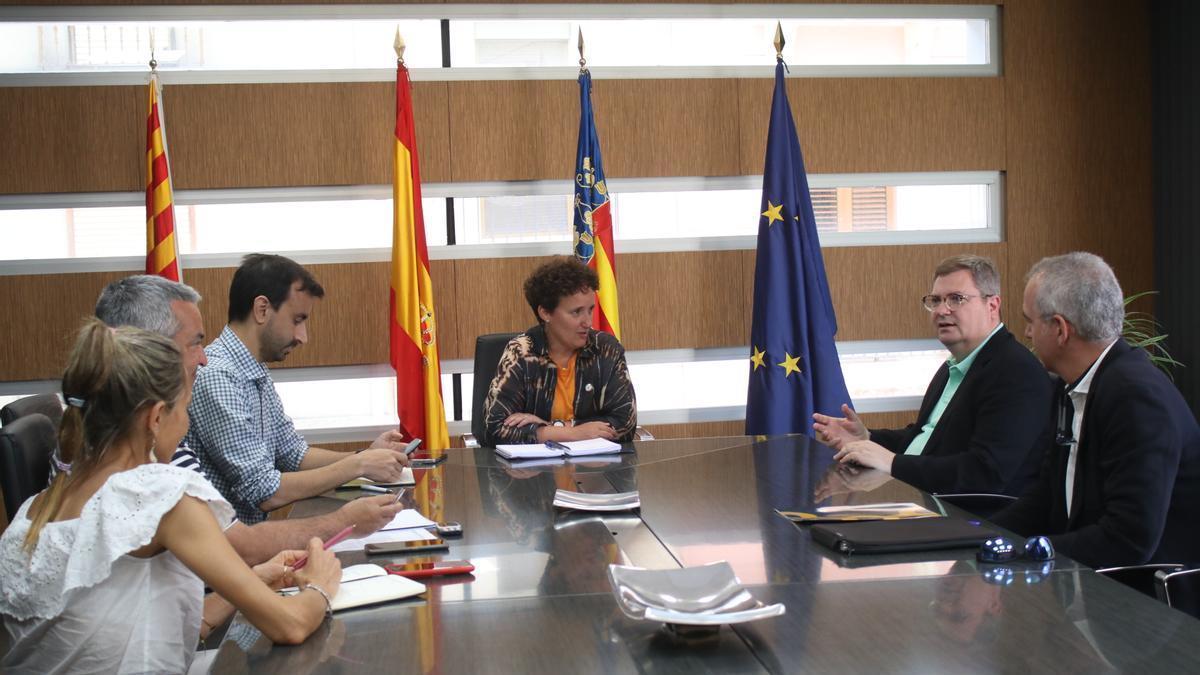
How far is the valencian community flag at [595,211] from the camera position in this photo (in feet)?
17.1

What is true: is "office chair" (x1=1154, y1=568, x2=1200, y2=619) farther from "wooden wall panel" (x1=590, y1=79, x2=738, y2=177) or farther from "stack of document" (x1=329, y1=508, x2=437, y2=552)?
"wooden wall panel" (x1=590, y1=79, x2=738, y2=177)

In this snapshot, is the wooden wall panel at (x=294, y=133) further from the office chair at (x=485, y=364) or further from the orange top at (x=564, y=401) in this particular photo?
the orange top at (x=564, y=401)

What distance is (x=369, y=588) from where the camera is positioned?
2.03 metres

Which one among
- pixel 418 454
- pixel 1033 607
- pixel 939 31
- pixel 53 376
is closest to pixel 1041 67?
pixel 939 31

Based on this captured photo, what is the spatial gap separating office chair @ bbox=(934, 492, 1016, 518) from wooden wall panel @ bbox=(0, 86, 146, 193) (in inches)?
156

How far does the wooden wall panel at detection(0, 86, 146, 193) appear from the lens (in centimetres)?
513

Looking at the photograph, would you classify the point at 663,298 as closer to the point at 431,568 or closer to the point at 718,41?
the point at 718,41

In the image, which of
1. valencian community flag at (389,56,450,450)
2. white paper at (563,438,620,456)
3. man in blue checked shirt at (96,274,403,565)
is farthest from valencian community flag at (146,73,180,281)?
man in blue checked shirt at (96,274,403,565)

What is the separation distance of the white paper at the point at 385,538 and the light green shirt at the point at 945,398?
184cm

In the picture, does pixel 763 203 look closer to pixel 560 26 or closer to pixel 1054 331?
pixel 560 26

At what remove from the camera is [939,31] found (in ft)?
19.1

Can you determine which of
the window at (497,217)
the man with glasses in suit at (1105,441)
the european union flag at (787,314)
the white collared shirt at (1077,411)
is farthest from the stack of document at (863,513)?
the window at (497,217)

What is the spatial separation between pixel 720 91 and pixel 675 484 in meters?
3.01

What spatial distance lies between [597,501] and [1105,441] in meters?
1.19
